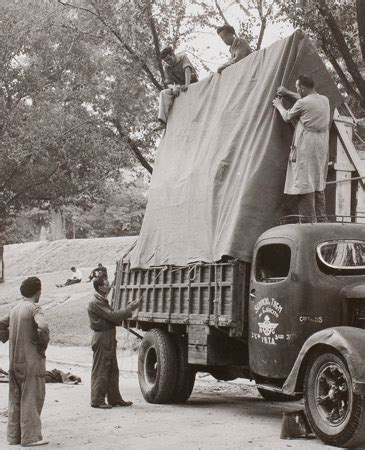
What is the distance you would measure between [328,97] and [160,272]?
3.14 meters

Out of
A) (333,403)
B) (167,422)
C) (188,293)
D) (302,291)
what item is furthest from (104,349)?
(333,403)

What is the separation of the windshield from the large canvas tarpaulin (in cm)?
121

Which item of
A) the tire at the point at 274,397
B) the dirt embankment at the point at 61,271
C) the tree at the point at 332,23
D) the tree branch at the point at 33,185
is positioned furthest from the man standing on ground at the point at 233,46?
the tree branch at the point at 33,185

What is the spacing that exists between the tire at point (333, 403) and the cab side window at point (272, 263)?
1373mm

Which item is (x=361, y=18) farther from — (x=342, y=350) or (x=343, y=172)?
(x=342, y=350)

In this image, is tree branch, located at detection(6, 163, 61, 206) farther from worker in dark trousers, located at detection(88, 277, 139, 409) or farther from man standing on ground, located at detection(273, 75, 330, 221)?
man standing on ground, located at detection(273, 75, 330, 221)

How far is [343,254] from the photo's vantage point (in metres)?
7.98

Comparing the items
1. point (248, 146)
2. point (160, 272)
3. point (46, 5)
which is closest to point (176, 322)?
point (160, 272)

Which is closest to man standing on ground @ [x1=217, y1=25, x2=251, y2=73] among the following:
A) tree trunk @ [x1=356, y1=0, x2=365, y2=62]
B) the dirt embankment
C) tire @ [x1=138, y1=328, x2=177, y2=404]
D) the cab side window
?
tree trunk @ [x1=356, y1=0, x2=365, y2=62]

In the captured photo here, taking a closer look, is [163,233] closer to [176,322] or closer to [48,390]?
[176,322]

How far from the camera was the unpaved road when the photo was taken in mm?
7285

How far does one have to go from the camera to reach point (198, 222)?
10188 mm

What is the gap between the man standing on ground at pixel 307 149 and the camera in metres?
9.10

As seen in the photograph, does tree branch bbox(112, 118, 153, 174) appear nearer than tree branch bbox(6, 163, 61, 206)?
Yes
